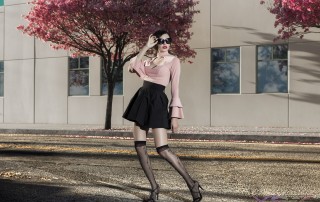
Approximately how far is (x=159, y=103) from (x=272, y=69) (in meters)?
18.4

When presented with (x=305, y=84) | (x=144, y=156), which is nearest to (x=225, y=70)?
(x=305, y=84)

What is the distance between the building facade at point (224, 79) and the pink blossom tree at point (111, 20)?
164cm

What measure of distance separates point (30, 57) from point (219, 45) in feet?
34.0

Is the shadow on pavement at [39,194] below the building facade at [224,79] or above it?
below

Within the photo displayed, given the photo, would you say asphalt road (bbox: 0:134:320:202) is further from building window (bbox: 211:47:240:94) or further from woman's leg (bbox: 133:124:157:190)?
building window (bbox: 211:47:240:94)

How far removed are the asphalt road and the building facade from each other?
1022 centimetres

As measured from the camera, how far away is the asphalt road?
6250mm

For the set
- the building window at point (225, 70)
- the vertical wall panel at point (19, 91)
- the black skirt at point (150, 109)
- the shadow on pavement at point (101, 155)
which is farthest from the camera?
the vertical wall panel at point (19, 91)

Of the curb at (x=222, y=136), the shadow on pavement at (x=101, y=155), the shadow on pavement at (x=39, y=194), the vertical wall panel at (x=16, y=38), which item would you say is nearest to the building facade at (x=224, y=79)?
the vertical wall panel at (x=16, y=38)

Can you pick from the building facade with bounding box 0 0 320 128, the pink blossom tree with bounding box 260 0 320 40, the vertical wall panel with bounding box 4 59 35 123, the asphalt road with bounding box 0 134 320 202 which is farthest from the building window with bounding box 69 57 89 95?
the asphalt road with bounding box 0 134 320 202

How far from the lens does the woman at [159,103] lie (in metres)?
5.18

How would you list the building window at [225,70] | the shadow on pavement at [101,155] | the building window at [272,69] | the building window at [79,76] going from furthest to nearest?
the building window at [79,76], the building window at [225,70], the building window at [272,69], the shadow on pavement at [101,155]

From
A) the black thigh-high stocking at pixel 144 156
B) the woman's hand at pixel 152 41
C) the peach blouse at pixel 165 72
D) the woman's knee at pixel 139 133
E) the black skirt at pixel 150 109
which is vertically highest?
the woman's hand at pixel 152 41

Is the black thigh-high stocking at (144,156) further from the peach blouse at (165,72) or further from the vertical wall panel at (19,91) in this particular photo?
the vertical wall panel at (19,91)
